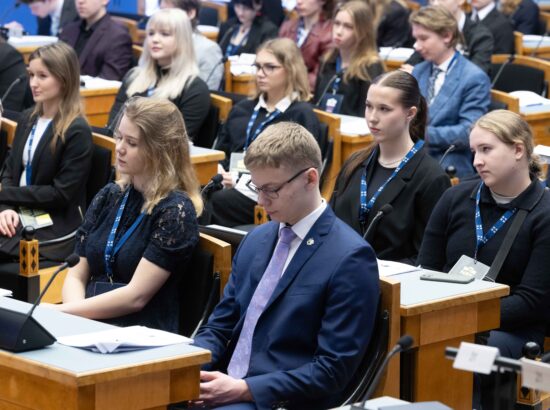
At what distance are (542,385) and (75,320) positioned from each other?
5.15ft

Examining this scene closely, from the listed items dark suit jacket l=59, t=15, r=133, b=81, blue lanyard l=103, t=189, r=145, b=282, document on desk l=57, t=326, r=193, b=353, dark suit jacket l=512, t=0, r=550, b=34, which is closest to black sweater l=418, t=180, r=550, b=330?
blue lanyard l=103, t=189, r=145, b=282

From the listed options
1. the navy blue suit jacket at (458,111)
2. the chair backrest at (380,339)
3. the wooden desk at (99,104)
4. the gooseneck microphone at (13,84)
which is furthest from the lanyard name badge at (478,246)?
the gooseneck microphone at (13,84)

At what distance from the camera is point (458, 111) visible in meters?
6.70

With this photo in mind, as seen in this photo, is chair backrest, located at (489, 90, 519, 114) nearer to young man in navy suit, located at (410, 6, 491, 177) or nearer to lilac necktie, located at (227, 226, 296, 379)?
young man in navy suit, located at (410, 6, 491, 177)

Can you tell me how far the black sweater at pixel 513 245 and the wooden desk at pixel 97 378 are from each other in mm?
1416

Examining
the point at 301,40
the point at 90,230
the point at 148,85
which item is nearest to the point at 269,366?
the point at 90,230

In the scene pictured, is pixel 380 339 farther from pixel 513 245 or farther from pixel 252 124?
pixel 252 124

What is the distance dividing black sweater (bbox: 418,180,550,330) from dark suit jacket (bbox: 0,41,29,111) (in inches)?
162

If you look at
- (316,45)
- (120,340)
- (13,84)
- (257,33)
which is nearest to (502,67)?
(316,45)

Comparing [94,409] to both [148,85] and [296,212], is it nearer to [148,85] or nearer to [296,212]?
[296,212]

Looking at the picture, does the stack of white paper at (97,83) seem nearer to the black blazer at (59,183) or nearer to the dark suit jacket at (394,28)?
the black blazer at (59,183)

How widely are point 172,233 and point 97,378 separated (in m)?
1.12

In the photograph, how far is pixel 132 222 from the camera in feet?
13.5

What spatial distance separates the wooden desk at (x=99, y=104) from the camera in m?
7.78
